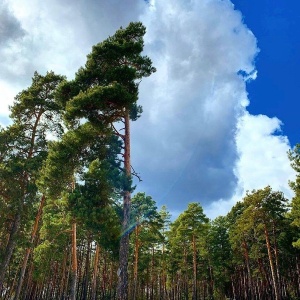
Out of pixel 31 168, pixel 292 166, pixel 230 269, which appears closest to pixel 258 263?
pixel 230 269

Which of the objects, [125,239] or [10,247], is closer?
[125,239]

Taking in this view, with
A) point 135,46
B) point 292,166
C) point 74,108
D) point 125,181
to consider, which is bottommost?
point 125,181

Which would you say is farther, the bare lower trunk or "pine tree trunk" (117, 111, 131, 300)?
the bare lower trunk

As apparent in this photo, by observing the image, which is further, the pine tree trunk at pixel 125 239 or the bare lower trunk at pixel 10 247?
the bare lower trunk at pixel 10 247

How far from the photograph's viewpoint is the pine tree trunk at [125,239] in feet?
42.3

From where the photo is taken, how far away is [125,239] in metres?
14.0

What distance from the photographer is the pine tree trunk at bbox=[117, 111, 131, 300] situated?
12882mm

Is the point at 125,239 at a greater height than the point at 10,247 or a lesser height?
lesser

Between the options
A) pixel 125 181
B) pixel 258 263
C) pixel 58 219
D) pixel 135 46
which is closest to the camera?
pixel 125 181

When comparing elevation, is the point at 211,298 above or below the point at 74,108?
below

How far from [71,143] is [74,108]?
2.05 meters

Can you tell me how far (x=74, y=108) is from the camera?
14.9 meters

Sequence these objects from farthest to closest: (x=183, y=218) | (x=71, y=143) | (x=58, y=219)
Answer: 1. (x=183, y=218)
2. (x=58, y=219)
3. (x=71, y=143)

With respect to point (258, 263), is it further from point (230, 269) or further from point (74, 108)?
point (74, 108)
